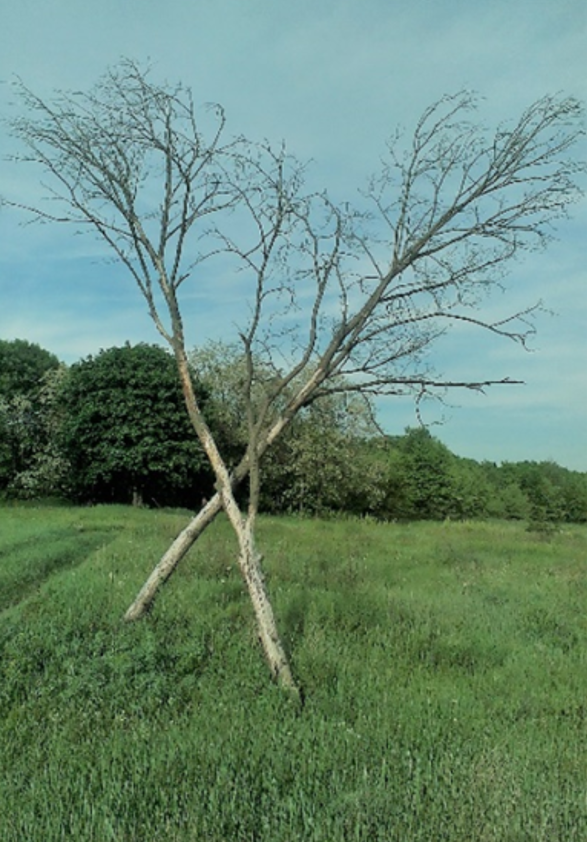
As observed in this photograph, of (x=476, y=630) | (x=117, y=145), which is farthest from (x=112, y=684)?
(x=117, y=145)

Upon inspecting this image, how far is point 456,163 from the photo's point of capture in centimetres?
901

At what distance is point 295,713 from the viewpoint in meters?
6.33

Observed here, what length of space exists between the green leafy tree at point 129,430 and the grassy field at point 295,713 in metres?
23.1

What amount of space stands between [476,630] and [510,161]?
616 cm

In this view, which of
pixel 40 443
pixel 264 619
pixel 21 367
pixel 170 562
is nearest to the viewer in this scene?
pixel 264 619

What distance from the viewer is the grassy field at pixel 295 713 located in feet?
14.4

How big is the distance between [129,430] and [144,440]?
0.98 metres

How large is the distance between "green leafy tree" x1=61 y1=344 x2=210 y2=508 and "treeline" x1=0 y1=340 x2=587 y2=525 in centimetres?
6

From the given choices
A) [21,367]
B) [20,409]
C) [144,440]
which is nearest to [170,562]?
[144,440]

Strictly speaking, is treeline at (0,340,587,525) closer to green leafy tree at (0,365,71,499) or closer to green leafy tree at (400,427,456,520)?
green leafy tree at (0,365,71,499)

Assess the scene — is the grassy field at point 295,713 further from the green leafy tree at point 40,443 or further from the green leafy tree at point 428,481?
the green leafy tree at point 428,481

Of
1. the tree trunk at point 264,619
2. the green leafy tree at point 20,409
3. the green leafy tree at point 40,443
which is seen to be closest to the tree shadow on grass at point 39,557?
the tree trunk at point 264,619

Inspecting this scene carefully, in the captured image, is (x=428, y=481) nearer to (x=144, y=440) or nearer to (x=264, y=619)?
(x=144, y=440)

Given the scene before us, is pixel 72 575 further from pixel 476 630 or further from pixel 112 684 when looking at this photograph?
pixel 476 630
